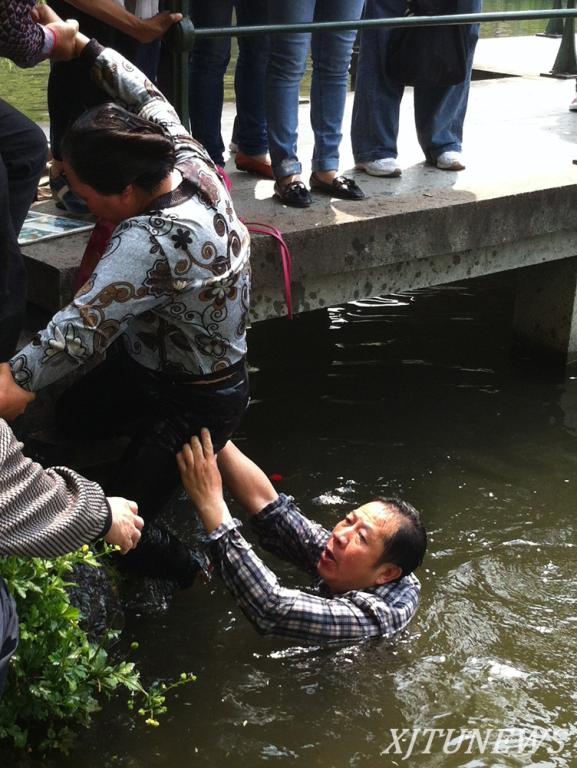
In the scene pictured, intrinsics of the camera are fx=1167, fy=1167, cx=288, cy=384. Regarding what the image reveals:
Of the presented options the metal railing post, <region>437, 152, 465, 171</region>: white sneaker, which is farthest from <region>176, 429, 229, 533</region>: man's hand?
<region>437, 152, 465, 171</region>: white sneaker

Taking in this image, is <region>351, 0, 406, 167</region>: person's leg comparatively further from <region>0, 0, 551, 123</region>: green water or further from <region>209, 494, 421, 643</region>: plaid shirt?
<region>0, 0, 551, 123</region>: green water

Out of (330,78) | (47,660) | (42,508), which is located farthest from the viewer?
(330,78)

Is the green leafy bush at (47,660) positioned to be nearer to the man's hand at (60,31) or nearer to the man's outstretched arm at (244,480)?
the man's outstretched arm at (244,480)

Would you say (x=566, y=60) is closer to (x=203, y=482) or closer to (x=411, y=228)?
(x=411, y=228)

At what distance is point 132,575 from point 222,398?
2.64ft

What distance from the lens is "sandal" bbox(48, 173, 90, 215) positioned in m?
4.92

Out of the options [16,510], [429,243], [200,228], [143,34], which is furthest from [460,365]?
[16,510]

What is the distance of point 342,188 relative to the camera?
214 inches

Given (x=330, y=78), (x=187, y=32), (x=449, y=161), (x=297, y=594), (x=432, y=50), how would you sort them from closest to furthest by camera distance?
1. (x=297, y=594)
2. (x=187, y=32)
3. (x=330, y=78)
4. (x=432, y=50)
5. (x=449, y=161)

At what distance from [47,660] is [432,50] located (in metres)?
3.68

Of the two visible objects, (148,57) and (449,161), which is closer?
(148,57)

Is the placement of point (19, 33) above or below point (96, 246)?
above

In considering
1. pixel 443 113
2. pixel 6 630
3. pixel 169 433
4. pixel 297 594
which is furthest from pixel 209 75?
pixel 6 630

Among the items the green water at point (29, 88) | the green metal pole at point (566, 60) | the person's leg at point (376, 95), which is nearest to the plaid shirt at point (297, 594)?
the person's leg at point (376, 95)
